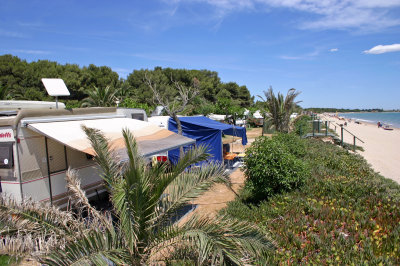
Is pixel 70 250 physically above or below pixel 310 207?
above

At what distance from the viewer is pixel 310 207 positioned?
203 inches

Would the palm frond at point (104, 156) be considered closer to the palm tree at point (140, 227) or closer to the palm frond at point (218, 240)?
the palm tree at point (140, 227)

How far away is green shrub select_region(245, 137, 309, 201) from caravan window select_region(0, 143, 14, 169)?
4974mm

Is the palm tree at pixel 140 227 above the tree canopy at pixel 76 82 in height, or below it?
below

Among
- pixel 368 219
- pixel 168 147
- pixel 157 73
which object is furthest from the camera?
pixel 157 73

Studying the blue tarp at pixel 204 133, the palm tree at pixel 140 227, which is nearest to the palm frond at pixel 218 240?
the palm tree at pixel 140 227

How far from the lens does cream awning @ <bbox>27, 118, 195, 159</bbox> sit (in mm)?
5219

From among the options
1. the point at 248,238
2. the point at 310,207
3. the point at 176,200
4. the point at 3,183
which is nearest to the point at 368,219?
the point at 310,207

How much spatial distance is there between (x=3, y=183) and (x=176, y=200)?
3.86 meters

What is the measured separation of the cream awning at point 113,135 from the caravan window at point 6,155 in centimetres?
55

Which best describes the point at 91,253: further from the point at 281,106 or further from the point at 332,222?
the point at 281,106

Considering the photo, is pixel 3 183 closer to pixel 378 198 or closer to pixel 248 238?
pixel 248 238

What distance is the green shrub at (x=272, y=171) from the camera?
6.32 meters

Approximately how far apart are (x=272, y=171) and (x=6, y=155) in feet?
17.7
